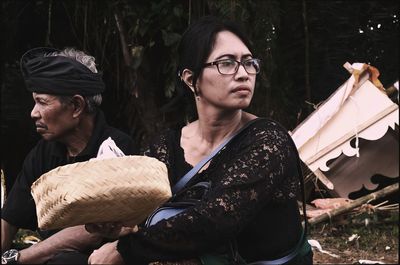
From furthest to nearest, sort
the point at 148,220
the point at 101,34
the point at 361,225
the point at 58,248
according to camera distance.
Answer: the point at 101,34 < the point at 361,225 < the point at 58,248 < the point at 148,220

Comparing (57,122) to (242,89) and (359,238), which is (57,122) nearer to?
(242,89)

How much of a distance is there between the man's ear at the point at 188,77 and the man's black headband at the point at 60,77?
1.47 ft

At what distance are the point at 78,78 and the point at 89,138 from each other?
26 cm

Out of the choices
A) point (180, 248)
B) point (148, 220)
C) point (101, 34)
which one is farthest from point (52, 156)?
point (101, 34)

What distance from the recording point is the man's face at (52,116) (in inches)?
118

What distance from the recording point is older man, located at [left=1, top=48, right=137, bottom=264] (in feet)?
9.80

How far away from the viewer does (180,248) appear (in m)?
2.37

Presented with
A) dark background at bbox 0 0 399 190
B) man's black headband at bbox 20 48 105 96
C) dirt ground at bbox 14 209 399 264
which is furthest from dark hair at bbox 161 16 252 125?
dark background at bbox 0 0 399 190

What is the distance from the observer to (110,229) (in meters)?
2.35

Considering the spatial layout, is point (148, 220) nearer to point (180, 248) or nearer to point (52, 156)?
point (180, 248)

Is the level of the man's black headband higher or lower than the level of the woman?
higher

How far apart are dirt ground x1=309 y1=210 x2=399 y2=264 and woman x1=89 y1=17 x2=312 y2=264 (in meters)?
1.48

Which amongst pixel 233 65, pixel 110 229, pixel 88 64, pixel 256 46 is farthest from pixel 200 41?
pixel 256 46

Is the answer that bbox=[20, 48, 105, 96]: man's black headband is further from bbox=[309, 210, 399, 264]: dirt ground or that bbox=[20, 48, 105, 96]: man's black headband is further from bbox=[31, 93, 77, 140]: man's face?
bbox=[309, 210, 399, 264]: dirt ground
